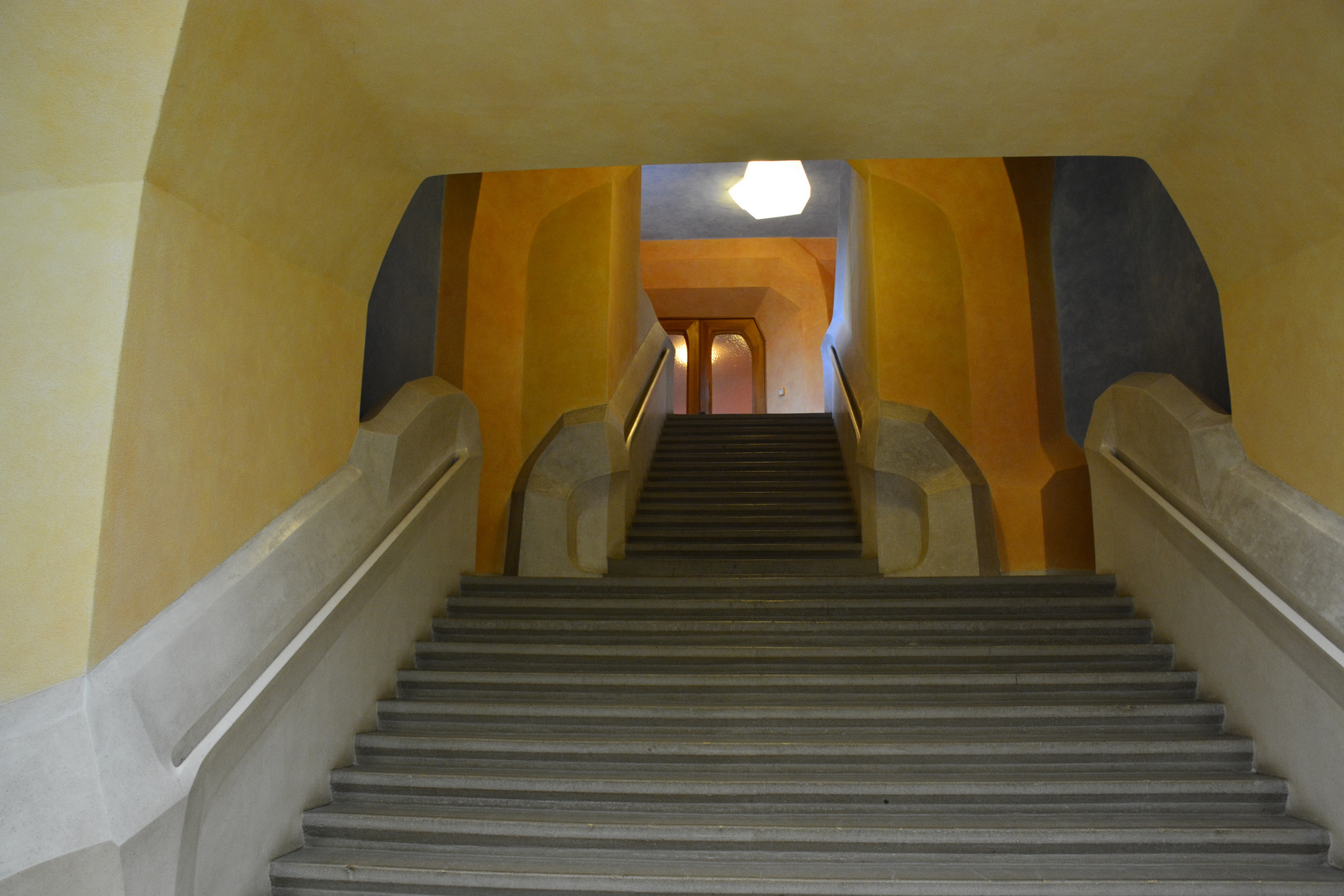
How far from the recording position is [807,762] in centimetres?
364

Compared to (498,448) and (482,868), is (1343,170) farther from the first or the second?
(498,448)

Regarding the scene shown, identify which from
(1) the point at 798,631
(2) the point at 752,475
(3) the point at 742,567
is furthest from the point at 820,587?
(2) the point at 752,475

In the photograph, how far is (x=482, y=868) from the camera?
302 cm

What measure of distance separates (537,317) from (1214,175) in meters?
5.72

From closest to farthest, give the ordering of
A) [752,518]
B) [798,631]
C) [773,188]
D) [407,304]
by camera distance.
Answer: [798,631]
[407,304]
[752,518]
[773,188]

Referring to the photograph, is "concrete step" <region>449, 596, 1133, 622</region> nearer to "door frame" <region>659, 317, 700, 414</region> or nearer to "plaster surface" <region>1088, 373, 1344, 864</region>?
"plaster surface" <region>1088, 373, 1344, 864</region>

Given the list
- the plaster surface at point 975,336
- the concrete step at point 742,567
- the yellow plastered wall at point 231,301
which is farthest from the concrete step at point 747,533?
the yellow plastered wall at point 231,301

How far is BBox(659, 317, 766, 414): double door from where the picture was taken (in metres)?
17.0

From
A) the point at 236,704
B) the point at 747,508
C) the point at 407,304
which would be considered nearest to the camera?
the point at 236,704

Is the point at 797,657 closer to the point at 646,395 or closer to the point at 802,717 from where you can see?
the point at 802,717

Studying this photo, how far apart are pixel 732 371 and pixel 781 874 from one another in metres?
15.0

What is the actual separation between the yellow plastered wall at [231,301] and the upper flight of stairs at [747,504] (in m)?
3.20

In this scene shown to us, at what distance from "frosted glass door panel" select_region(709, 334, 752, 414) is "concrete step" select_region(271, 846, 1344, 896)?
14.5m

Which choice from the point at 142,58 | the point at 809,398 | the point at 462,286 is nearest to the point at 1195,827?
the point at 142,58
